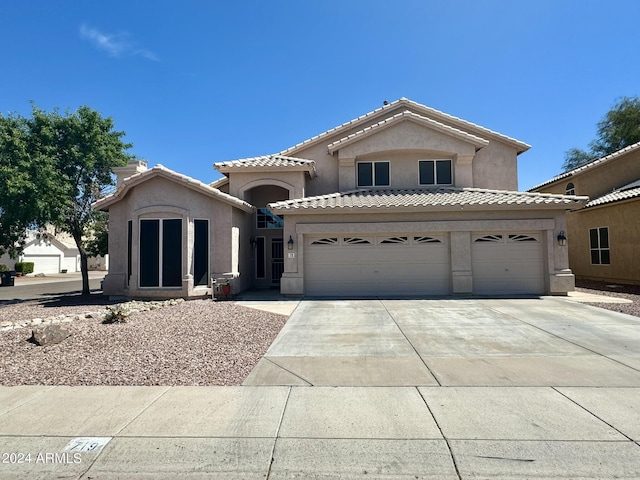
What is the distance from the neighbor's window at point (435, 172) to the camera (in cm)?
1734

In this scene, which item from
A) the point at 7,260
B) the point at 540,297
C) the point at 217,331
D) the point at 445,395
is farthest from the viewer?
the point at 7,260

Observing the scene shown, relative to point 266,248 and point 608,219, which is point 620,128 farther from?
point 266,248

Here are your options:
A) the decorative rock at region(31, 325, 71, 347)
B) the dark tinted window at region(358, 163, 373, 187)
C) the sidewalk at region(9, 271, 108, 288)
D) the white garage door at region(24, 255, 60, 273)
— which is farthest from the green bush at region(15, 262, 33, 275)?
the decorative rock at region(31, 325, 71, 347)

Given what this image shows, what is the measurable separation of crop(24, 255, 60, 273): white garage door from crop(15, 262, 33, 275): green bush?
4.79ft

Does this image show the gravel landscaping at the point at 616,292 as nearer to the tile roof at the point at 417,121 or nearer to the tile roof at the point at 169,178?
the tile roof at the point at 417,121

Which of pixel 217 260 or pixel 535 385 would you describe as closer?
pixel 535 385

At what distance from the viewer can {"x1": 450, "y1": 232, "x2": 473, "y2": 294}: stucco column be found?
1398 centimetres

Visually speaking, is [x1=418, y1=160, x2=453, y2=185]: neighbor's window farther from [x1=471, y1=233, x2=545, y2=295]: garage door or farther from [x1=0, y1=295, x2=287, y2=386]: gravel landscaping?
[x1=0, y1=295, x2=287, y2=386]: gravel landscaping

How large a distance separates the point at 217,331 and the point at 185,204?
23.2 feet

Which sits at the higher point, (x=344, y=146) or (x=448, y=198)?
(x=344, y=146)

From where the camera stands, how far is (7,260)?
3644 cm

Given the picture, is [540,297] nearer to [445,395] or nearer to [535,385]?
[535,385]

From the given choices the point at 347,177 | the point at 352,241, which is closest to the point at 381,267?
the point at 352,241

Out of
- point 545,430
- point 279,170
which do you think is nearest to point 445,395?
point 545,430
